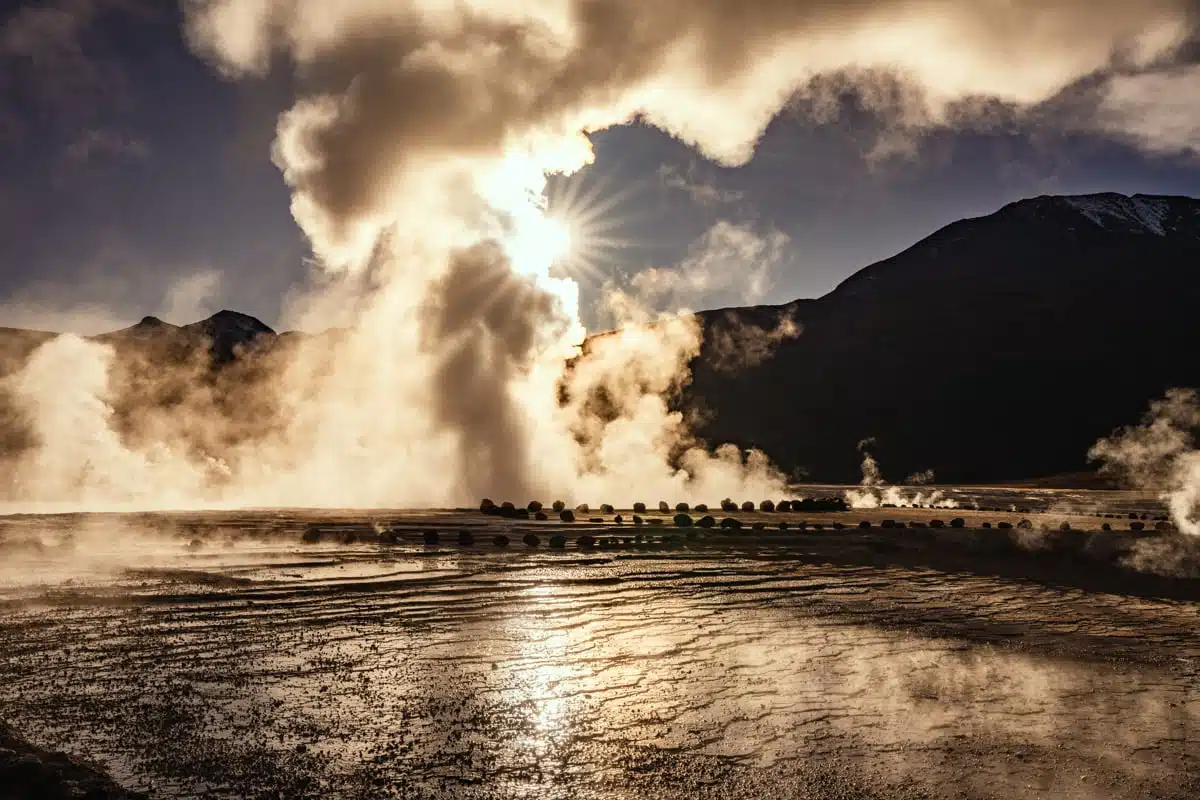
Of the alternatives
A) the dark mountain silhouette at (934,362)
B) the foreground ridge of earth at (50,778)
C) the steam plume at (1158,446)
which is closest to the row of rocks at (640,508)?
the foreground ridge of earth at (50,778)

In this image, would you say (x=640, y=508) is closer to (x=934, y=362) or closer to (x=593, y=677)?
(x=593, y=677)

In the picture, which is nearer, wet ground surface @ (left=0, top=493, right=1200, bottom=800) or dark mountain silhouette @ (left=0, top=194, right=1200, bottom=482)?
wet ground surface @ (left=0, top=493, right=1200, bottom=800)

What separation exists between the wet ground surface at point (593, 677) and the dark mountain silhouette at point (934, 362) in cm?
7274

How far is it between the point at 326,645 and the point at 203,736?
3752 millimetres

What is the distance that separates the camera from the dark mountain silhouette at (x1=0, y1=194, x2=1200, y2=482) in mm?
111688

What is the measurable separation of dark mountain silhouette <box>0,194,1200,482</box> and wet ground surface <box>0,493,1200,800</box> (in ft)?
239

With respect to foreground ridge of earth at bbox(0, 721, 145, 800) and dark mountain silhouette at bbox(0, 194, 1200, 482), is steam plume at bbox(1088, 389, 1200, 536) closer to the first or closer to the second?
dark mountain silhouette at bbox(0, 194, 1200, 482)

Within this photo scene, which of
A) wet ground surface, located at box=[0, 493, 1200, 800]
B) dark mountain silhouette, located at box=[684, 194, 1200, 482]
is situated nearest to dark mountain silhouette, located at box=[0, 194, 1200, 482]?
dark mountain silhouette, located at box=[684, 194, 1200, 482]

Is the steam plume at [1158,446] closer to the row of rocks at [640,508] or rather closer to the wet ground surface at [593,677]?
the row of rocks at [640,508]

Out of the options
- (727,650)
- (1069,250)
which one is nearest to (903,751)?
(727,650)

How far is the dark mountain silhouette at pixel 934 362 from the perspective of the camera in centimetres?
11169

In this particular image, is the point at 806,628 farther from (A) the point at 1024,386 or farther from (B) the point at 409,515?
(A) the point at 1024,386

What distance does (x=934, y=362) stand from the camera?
130625 millimetres

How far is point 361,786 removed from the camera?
6641mm
